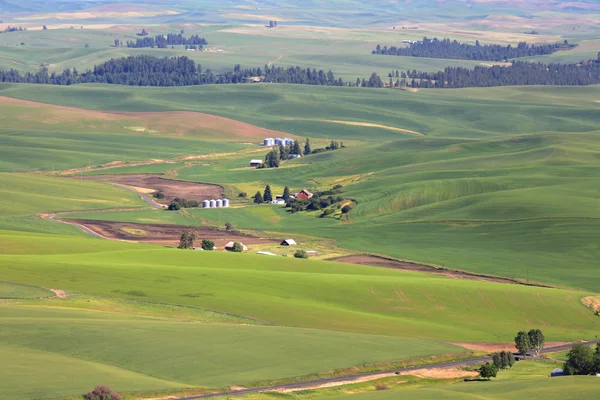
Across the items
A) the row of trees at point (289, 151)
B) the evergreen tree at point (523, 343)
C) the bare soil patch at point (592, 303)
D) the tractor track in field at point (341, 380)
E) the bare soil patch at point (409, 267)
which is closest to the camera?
the tractor track in field at point (341, 380)

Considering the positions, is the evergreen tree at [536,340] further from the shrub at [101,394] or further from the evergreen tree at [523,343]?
the shrub at [101,394]

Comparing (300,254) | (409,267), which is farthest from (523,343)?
(300,254)

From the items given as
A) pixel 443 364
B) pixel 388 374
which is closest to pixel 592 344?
pixel 443 364

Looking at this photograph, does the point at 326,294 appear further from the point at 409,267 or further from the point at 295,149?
the point at 295,149

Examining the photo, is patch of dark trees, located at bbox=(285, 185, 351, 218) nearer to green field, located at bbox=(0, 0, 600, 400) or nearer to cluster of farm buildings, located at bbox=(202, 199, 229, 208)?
green field, located at bbox=(0, 0, 600, 400)

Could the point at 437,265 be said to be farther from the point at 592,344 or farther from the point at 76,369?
the point at 76,369

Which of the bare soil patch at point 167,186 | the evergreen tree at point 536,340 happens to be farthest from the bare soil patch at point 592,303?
the bare soil patch at point 167,186
